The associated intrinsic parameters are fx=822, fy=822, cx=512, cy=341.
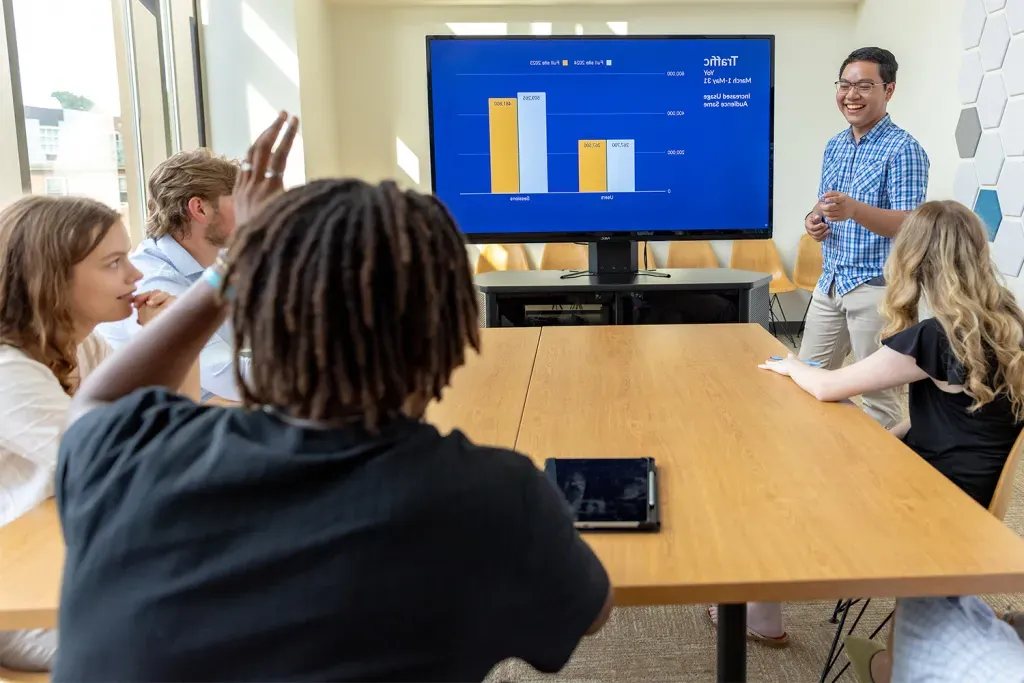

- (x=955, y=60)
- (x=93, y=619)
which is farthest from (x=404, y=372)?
(x=955, y=60)

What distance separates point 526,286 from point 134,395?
8.56 ft

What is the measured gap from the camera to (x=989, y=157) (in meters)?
3.78

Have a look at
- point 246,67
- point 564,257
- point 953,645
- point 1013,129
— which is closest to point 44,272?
point 953,645

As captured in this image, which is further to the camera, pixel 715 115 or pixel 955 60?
pixel 955 60

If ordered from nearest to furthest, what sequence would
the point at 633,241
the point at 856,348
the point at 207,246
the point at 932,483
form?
the point at 932,483, the point at 207,246, the point at 856,348, the point at 633,241

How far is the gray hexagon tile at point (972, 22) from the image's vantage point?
3827 millimetres

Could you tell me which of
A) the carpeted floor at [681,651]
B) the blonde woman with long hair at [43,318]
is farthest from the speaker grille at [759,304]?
the blonde woman with long hair at [43,318]

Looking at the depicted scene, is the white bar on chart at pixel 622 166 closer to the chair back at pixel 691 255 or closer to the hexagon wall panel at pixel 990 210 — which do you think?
the hexagon wall panel at pixel 990 210

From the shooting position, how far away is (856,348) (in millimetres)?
2863

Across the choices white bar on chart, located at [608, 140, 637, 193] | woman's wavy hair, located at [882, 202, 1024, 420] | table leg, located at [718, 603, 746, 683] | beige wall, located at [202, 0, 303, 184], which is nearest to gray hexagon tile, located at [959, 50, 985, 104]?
white bar on chart, located at [608, 140, 637, 193]

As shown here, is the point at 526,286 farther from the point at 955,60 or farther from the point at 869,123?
the point at 955,60

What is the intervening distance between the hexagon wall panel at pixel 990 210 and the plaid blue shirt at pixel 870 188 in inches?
44.3

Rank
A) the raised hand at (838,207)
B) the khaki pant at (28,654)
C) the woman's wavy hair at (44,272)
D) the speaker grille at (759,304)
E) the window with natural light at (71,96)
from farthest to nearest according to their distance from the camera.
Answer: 1. the speaker grille at (759,304)
2. the window with natural light at (71,96)
3. the raised hand at (838,207)
4. the woman's wavy hair at (44,272)
5. the khaki pant at (28,654)

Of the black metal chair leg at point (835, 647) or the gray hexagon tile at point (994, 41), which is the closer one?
the black metal chair leg at point (835, 647)
